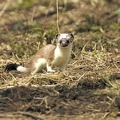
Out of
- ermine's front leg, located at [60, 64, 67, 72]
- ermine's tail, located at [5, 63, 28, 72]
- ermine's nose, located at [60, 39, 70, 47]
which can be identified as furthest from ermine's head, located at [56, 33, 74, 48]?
ermine's tail, located at [5, 63, 28, 72]

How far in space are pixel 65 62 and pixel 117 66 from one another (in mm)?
719

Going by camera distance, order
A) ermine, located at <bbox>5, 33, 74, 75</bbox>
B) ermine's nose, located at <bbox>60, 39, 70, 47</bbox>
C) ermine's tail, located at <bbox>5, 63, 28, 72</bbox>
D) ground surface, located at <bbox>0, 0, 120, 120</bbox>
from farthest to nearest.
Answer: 1. ermine's tail, located at <bbox>5, 63, 28, 72</bbox>
2. ermine, located at <bbox>5, 33, 74, 75</bbox>
3. ermine's nose, located at <bbox>60, 39, 70, 47</bbox>
4. ground surface, located at <bbox>0, 0, 120, 120</bbox>

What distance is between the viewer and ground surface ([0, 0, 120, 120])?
192 inches

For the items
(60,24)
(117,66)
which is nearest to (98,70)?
(117,66)

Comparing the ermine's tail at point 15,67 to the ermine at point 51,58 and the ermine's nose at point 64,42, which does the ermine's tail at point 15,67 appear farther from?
the ermine's nose at point 64,42

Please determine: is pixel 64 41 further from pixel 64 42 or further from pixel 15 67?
pixel 15 67

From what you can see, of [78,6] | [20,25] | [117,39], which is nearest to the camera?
[117,39]

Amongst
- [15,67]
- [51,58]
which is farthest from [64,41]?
[15,67]

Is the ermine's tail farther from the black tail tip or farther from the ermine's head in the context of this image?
the ermine's head

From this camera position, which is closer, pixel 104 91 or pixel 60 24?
pixel 104 91

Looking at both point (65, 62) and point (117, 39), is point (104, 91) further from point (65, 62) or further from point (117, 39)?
point (117, 39)

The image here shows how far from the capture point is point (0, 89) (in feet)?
18.2

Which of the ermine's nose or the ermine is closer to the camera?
the ermine's nose

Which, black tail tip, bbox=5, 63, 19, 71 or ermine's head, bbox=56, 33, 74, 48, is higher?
ermine's head, bbox=56, 33, 74, 48
